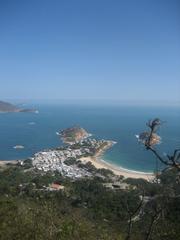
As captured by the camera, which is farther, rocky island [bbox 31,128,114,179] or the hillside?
the hillside

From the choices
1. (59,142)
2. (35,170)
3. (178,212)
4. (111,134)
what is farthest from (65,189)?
(111,134)

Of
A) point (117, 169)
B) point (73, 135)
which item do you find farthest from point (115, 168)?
point (73, 135)

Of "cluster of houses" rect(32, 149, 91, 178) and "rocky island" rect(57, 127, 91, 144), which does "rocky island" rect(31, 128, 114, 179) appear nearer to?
"cluster of houses" rect(32, 149, 91, 178)

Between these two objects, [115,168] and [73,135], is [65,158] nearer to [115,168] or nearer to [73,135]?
[115,168]

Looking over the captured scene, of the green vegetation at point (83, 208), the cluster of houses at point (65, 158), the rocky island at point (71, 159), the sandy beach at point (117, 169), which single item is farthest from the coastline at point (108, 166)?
the green vegetation at point (83, 208)

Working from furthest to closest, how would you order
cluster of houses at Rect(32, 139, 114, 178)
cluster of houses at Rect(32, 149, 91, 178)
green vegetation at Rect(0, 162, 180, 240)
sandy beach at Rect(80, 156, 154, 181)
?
cluster of houses at Rect(32, 139, 114, 178), cluster of houses at Rect(32, 149, 91, 178), sandy beach at Rect(80, 156, 154, 181), green vegetation at Rect(0, 162, 180, 240)

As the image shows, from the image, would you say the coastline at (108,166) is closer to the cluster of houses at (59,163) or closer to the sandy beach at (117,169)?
the sandy beach at (117,169)

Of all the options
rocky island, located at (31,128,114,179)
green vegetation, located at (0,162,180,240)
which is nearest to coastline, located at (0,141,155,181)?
rocky island, located at (31,128,114,179)

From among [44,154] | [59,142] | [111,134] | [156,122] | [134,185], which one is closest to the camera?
[156,122]

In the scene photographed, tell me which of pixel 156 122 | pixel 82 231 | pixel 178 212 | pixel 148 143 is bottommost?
pixel 178 212

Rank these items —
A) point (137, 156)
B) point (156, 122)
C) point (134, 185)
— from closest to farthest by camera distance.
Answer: point (156, 122) < point (134, 185) < point (137, 156)

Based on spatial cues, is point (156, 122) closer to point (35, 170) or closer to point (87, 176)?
point (87, 176)
